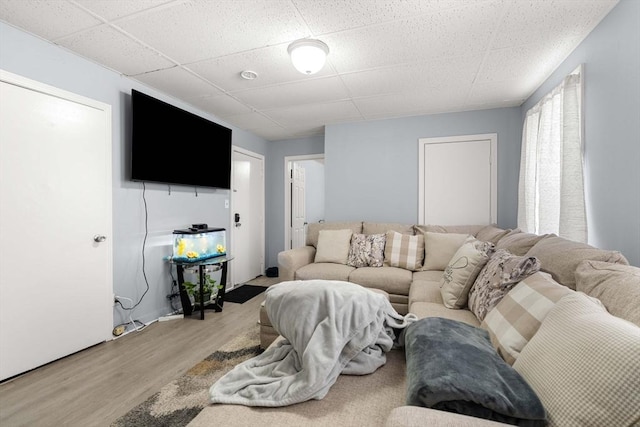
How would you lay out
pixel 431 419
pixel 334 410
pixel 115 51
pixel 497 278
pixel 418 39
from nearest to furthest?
1. pixel 431 419
2. pixel 334 410
3. pixel 497 278
4. pixel 418 39
5. pixel 115 51

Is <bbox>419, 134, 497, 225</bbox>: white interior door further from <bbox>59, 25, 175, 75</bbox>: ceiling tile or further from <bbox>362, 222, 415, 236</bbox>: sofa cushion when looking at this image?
<bbox>59, 25, 175, 75</bbox>: ceiling tile

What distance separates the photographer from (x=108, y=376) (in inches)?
75.8

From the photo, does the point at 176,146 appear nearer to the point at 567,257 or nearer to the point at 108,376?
the point at 108,376

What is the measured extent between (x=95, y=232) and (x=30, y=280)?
1.71ft

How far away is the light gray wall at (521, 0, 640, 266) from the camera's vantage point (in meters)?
1.46

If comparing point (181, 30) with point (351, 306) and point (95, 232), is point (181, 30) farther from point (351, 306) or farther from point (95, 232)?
point (351, 306)

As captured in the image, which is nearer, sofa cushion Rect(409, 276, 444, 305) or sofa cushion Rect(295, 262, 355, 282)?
sofa cushion Rect(409, 276, 444, 305)

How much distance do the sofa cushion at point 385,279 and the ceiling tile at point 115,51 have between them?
2633mm

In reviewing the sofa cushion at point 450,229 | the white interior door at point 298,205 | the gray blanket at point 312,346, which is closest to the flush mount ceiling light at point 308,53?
the gray blanket at point 312,346

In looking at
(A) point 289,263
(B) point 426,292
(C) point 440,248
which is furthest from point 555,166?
(A) point 289,263

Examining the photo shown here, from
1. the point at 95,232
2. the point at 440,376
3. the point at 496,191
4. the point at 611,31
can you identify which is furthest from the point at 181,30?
the point at 496,191

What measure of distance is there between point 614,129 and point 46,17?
11.9 feet

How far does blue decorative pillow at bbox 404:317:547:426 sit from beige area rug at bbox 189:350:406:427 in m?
0.14

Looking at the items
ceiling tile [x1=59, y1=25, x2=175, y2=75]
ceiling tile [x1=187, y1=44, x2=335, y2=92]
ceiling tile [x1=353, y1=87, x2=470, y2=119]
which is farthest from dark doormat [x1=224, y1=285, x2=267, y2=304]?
ceiling tile [x1=353, y1=87, x2=470, y2=119]
